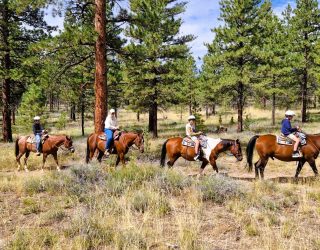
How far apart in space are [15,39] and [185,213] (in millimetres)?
21211

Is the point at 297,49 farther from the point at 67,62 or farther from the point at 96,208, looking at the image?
the point at 96,208

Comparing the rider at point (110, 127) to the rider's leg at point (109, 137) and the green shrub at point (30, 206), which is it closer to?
the rider's leg at point (109, 137)

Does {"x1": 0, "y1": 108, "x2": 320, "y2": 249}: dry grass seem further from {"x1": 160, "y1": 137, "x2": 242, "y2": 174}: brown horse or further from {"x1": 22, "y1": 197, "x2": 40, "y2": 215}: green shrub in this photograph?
{"x1": 160, "y1": 137, "x2": 242, "y2": 174}: brown horse

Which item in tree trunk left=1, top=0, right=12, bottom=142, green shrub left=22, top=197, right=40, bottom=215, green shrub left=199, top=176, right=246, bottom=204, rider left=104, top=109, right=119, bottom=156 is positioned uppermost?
tree trunk left=1, top=0, right=12, bottom=142

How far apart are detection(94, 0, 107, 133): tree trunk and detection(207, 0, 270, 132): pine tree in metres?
16.8

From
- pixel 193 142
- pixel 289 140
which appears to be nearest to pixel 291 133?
pixel 289 140

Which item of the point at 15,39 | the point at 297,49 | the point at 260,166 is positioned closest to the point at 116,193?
the point at 260,166

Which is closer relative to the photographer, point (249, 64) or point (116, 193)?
point (116, 193)

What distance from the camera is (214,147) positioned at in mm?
12711

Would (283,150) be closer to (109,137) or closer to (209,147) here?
(209,147)

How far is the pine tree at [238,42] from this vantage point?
96.5ft

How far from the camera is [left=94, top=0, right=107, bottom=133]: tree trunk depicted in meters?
14.5

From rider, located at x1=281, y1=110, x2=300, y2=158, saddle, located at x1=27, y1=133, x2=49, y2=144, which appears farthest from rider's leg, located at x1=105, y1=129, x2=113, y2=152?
rider, located at x1=281, y1=110, x2=300, y2=158

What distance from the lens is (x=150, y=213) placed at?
7375 mm
